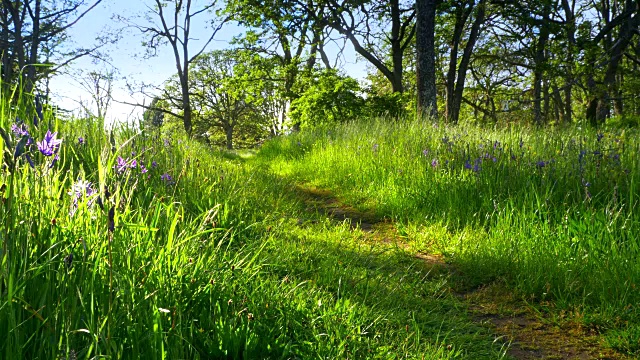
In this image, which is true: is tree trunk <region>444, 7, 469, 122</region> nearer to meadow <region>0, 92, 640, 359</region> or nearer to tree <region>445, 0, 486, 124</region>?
tree <region>445, 0, 486, 124</region>

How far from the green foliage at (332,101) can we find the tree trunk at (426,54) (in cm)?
371

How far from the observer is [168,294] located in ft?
5.54

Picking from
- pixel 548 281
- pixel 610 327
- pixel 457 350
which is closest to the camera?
pixel 457 350

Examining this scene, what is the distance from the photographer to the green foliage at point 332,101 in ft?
42.8

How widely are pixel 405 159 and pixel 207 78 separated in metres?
33.7

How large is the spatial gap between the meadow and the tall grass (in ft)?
0.06

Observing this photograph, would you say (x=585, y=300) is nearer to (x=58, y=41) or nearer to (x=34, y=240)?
(x=34, y=240)

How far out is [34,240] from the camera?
1544mm

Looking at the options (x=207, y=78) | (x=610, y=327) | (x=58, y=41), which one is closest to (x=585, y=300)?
(x=610, y=327)

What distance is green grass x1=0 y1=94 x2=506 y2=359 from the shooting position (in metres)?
1.26

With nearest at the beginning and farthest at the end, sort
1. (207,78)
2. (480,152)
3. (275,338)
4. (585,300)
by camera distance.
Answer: (275,338)
(585,300)
(480,152)
(207,78)

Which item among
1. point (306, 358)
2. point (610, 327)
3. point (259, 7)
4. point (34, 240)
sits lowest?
point (610, 327)

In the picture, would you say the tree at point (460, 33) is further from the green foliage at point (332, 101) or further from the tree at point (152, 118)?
the tree at point (152, 118)

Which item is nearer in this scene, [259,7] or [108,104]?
[108,104]
